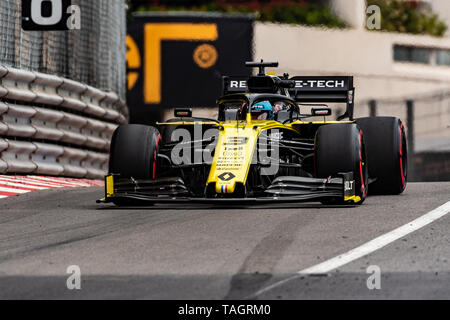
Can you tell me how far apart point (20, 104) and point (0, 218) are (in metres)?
5.32

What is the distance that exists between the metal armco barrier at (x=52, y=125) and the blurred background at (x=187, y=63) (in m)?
0.03

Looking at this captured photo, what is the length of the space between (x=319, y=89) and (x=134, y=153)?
351 cm

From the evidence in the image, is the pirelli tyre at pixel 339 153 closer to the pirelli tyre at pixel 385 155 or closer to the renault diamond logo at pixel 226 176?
the renault diamond logo at pixel 226 176

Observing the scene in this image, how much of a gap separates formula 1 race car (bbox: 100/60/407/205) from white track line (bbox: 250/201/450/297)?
1214 millimetres

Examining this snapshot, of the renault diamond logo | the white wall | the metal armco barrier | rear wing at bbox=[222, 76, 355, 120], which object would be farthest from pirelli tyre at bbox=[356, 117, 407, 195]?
the white wall

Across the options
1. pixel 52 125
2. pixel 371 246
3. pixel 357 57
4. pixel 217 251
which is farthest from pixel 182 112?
pixel 357 57

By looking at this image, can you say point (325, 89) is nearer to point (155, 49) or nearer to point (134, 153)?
point (134, 153)

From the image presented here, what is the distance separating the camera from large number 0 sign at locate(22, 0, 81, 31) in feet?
43.8

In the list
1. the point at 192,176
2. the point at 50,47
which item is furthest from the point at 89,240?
the point at 50,47

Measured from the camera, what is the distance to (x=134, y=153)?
10.3 metres

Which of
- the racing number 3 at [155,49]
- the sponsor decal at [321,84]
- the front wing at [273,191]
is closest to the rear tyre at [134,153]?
the front wing at [273,191]

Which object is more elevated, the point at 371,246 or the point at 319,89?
the point at 319,89

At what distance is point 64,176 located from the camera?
15.4 m

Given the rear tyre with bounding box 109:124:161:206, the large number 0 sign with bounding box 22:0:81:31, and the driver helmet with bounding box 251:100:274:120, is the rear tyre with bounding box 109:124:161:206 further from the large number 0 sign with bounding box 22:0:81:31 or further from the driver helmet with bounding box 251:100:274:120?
A: the large number 0 sign with bounding box 22:0:81:31
